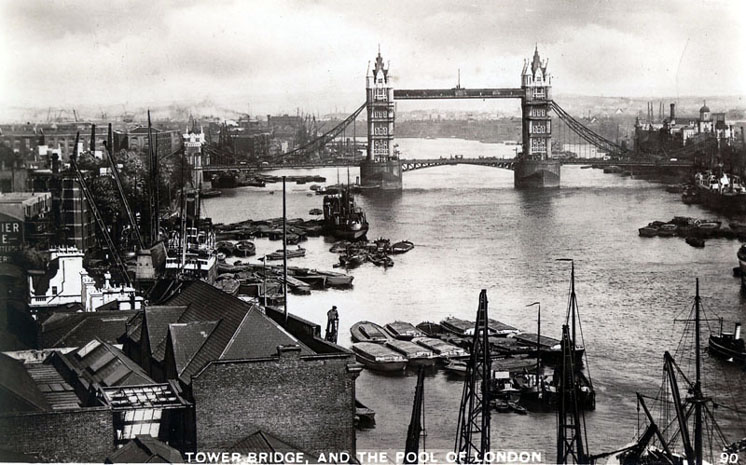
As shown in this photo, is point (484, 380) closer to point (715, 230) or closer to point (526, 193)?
point (715, 230)

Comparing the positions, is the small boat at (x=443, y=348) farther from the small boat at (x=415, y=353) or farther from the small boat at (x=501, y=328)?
the small boat at (x=501, y=328)

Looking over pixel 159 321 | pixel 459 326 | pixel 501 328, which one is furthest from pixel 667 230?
pixel 159 321

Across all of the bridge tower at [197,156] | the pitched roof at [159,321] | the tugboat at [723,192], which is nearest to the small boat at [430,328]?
the pitched roof at [159,321]

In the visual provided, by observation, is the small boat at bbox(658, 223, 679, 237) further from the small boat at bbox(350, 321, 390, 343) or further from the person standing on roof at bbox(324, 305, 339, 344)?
the person standing on roof at bbox(324, 305, 339, 344)

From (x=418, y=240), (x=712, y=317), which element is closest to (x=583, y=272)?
(x=712, y=317)

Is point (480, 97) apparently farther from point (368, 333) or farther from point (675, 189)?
point (368, 333)

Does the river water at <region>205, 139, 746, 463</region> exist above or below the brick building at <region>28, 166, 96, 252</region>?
below

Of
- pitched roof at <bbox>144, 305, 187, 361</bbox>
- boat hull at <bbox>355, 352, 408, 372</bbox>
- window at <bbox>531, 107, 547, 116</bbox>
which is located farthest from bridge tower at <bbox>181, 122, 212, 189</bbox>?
pitched roof at <bbox>144, 305, 187, 361</bbox>
